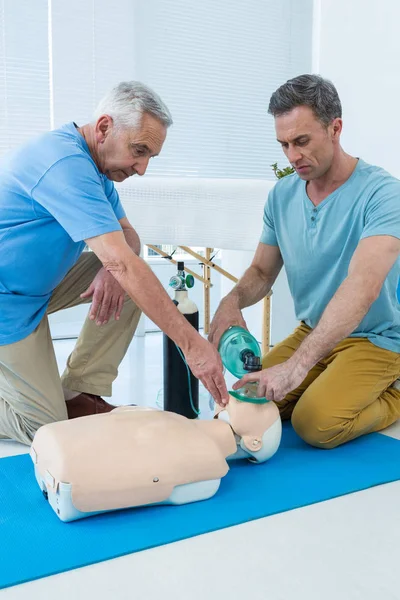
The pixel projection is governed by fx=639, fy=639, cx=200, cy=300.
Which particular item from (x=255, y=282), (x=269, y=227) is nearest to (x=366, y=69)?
(x=269, y=227)

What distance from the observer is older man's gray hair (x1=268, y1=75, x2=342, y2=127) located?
5.90ft

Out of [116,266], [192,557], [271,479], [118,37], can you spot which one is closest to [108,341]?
[116,266]

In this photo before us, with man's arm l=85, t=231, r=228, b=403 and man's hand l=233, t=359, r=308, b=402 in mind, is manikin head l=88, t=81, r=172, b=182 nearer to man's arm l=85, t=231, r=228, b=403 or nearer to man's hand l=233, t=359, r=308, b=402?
man's arm l=85, t=231, r=228, b=403

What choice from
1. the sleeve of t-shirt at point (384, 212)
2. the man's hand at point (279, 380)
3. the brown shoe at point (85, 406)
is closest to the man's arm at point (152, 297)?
the man's hand at point (279, 380)

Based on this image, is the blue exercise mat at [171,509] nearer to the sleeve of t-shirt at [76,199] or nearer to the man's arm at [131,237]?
the sleeve of t-shirt at [76,199]

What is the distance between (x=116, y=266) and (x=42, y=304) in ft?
1.62

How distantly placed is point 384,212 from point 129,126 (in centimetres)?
74

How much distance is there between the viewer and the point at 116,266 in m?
1.57

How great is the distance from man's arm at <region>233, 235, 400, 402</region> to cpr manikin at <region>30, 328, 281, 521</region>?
172mm

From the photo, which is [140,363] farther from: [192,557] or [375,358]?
[192,557]

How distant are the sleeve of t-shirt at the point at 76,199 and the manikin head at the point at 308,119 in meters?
0.59

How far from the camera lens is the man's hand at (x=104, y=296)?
1929 millimetres

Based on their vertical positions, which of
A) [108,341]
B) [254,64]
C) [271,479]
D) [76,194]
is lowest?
[271,479]

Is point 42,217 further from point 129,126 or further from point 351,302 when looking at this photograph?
point 351,302
